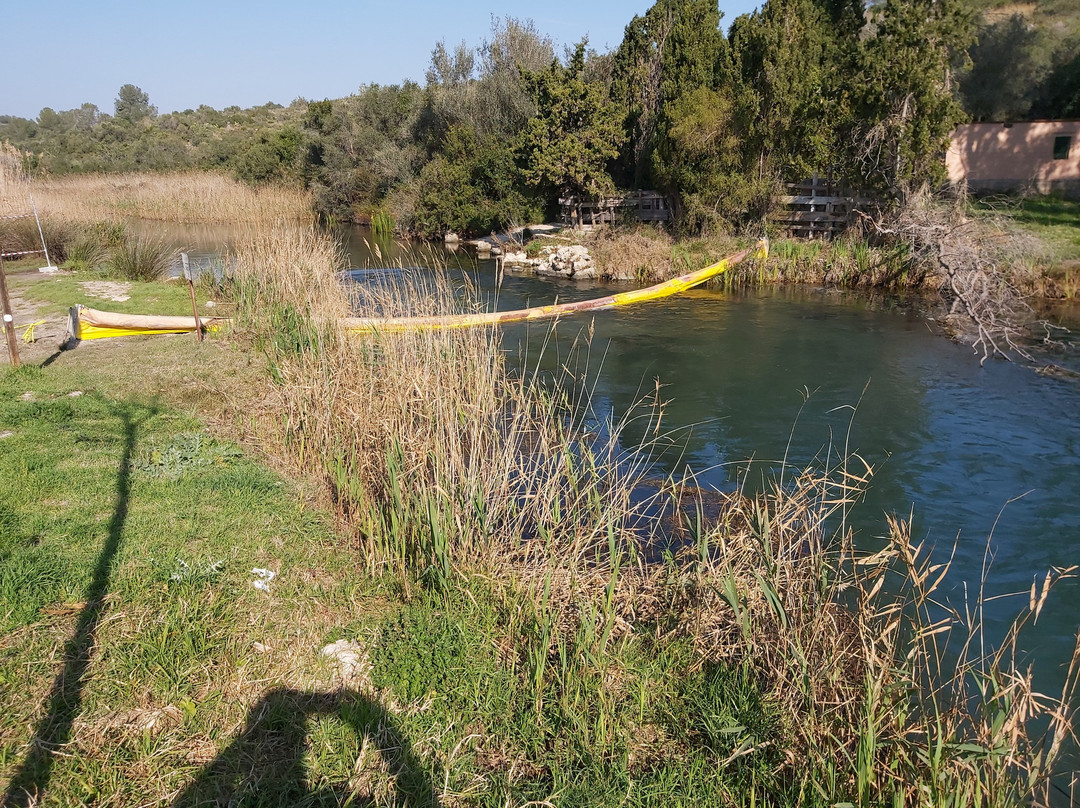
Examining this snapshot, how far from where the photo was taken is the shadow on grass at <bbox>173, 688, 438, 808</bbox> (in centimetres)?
277

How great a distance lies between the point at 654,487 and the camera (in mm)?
6152

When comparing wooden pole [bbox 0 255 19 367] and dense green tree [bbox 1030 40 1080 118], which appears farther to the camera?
dense green tree [bbox 1030 40 1080 118]

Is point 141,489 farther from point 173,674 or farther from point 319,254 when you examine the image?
point 319,254

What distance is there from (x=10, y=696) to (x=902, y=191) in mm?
14208

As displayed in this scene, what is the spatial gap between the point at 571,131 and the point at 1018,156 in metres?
9.68

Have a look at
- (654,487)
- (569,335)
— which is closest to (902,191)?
(569,335)

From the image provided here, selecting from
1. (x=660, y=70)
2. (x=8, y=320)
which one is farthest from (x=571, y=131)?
(x=8, y=320)

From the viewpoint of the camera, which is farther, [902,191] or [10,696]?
[902,191]

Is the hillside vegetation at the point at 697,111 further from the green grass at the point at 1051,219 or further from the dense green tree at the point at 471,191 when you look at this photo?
the green grass at the point at 1051,219

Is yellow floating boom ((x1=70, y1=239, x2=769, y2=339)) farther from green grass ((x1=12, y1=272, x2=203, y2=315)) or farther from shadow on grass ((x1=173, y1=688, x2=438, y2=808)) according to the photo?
shadow on grass ((x1=173, y1=688, x2=438, y2=808))

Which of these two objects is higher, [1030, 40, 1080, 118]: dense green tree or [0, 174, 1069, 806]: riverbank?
[1030, 40, 1080, 118]: dense green tree

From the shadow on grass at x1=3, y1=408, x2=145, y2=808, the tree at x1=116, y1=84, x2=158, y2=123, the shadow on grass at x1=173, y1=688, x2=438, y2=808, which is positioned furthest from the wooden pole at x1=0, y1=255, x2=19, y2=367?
the tree at x1=116, y1=84, x2=158, y2=123

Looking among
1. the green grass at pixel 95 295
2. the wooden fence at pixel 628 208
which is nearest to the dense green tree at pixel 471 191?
the wooden fence at pixel 628 208

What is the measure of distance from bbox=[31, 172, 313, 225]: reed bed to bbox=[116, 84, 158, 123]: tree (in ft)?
120
